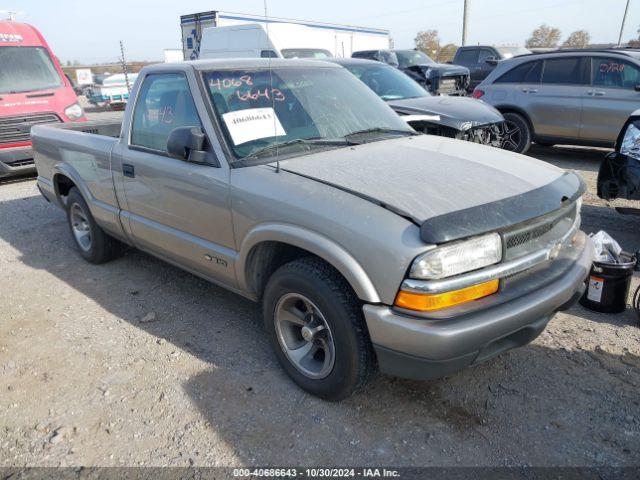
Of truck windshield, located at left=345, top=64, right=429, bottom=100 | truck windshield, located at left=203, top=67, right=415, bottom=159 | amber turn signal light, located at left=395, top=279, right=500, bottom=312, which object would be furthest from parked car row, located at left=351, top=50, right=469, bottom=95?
amber turn signal light, located at left=395, top=279, right=500, bottom=312

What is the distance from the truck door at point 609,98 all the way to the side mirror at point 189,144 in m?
7.06

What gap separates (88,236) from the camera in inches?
205

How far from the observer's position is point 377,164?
9.98ft

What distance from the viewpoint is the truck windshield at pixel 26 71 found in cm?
882

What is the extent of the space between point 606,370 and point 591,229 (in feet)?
8.89

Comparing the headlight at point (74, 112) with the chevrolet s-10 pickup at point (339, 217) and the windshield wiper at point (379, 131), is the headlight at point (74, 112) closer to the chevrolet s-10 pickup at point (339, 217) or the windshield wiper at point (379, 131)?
the chevrolet s-10 pickup at point (339, 217)

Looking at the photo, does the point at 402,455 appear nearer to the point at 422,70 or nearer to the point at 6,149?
the point at 6,149

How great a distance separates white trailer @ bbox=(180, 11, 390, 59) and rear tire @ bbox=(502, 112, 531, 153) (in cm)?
647

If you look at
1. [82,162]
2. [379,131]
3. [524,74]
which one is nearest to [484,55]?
[524,74]

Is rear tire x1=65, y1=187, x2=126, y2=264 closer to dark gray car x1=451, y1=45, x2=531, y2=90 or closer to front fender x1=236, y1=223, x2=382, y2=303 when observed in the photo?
front fender x1=236, y1=223, x2=382, y2=303

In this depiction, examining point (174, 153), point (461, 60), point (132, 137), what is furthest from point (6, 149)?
point (461, 60)

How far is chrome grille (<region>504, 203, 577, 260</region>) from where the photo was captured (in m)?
2.51

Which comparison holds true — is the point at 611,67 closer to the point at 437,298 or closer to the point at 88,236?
the point at 437,298

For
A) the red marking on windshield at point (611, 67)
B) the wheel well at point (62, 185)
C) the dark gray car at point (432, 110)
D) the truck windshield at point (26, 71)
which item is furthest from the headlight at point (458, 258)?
the truck windshield at point (26, 71)
